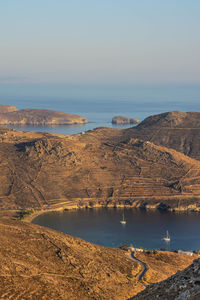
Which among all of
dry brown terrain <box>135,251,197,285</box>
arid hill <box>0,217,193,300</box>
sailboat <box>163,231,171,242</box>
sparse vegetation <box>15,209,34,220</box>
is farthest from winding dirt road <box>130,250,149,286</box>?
sparse vegetation <box>15,209,34,220</box>

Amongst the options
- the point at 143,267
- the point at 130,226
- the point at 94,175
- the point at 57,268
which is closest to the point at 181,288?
the point at 57,268

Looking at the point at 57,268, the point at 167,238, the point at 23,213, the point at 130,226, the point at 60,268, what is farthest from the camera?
the point at 23,213

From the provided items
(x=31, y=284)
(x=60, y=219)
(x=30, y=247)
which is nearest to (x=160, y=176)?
(x=60, y=219)

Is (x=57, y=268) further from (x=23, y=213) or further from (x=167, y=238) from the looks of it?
(x=23, y=213)

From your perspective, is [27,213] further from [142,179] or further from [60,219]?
[142,179]

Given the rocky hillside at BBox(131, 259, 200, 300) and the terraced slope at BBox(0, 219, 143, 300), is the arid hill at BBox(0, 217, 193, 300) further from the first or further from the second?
the rocky hillside at BBox(131, 259, 200, 300)

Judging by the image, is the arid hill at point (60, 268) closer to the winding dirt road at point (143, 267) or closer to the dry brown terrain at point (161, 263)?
the dry brown terrain at point (161, 263)

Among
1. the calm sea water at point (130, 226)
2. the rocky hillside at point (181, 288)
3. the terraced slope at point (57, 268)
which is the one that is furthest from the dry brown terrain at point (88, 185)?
the rocky hillside at point (181, 288)
